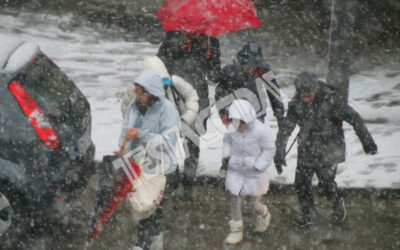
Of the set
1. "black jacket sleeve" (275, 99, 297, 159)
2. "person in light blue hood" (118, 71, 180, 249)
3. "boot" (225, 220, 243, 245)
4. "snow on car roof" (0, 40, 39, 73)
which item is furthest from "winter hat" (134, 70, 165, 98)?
"boot" (225, 220, 243, 245)

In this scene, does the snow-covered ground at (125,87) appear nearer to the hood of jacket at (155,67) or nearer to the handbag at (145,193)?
the hood of jacket at (155,67)

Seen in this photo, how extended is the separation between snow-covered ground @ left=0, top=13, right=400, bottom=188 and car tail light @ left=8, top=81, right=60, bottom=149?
0.69 metres

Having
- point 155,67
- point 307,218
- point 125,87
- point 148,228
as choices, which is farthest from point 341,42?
point 125,87

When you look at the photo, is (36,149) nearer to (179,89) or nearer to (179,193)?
(179,89)

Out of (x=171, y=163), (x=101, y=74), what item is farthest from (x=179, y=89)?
(x=101, y=74)

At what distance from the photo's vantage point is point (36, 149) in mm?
5379

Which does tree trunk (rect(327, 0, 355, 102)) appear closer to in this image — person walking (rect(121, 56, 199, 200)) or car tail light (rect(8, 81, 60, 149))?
person walking (rect(121, 56, 199, 200))

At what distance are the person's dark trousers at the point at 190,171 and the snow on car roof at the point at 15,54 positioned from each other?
6.71ft

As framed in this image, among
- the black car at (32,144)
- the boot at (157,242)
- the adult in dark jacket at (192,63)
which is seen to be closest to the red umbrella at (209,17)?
the adult in dark jacket at (192,63)

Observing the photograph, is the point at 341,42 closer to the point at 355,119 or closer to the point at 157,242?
the point at 355,119

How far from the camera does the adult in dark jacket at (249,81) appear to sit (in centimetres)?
663

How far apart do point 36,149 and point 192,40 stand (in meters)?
2.25

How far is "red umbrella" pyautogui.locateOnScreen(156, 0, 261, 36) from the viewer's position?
22.4ft

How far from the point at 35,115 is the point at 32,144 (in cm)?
24
